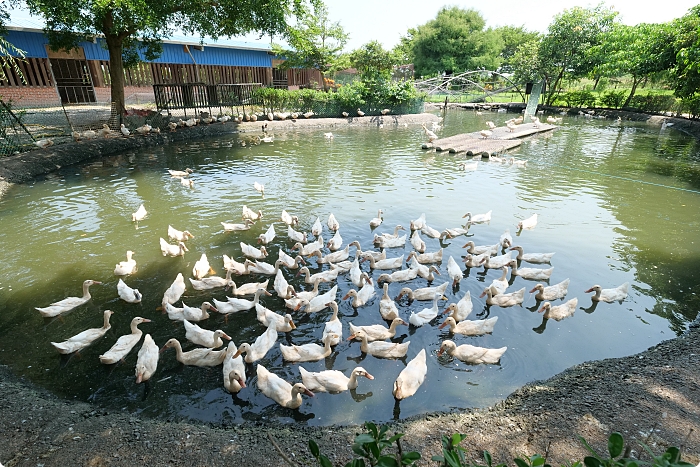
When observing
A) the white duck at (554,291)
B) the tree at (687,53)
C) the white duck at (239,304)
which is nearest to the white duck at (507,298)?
the white duck at (554,291)

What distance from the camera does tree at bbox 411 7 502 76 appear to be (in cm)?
5400

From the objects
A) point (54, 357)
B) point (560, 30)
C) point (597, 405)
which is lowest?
point (54, 357)

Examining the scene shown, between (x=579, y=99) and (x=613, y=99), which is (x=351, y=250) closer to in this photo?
(x=613, y=99)

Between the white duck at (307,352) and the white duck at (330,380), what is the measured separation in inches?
21.4

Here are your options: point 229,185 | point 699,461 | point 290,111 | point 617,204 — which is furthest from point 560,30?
point 699,461

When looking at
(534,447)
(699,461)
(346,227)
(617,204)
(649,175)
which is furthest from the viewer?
(649,175)

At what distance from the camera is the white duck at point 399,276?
7.56m

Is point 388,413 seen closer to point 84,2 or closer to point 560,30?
point 84,2

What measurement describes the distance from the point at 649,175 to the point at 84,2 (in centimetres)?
2201

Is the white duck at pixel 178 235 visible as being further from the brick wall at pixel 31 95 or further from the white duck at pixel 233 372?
the brick wall at pixel 31 95

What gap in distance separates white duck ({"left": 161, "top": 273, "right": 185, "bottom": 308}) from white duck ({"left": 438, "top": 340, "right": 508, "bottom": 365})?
458 centimetres

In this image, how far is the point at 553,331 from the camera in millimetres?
6398

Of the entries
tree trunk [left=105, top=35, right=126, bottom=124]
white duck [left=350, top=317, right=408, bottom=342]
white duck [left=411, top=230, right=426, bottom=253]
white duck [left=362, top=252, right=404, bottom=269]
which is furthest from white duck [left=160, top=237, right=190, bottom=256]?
tree trunk [left=105, top=35, right=126, bottom=124]

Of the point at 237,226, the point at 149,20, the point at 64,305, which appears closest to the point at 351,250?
the point at 237,226
